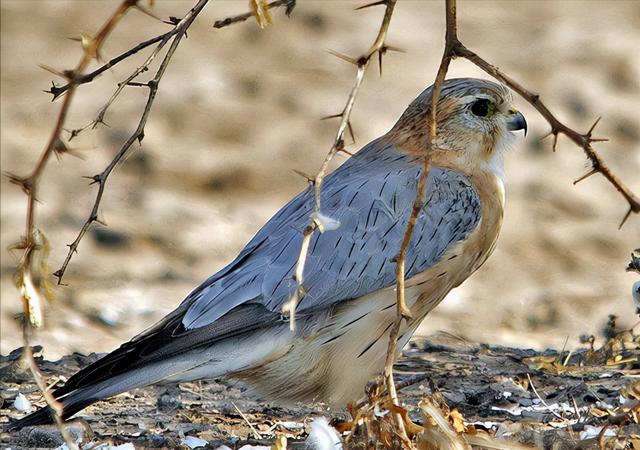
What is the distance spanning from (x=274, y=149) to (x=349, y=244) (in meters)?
5.01

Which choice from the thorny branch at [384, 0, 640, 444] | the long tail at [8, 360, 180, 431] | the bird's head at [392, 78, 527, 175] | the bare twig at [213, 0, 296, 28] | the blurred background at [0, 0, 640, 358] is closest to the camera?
the thorny branch at [384, 0, 640, 444]

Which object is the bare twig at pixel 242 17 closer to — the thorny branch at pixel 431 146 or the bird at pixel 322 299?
the thorny branch at pixel 431 146

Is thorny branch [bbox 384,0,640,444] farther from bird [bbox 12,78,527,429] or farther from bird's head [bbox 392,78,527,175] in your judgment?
bird's head [bbox 392,78,527,175]

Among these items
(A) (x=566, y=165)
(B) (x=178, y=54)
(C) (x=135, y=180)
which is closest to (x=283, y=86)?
(B) (x=178, y=54)

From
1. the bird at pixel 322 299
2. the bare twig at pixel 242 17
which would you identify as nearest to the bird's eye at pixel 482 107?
the bird at pixel 322 299

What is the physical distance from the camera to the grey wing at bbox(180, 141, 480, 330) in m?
4.56

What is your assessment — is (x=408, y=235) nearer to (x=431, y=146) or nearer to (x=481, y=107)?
(x=431, y=146)

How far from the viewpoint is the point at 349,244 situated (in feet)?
15.4

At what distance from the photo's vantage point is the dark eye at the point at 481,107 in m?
5.15

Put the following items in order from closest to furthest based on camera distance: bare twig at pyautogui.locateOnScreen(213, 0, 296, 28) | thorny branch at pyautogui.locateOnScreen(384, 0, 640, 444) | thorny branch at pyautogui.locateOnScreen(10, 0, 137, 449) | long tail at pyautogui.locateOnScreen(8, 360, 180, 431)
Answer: thorny branch at pyautogui.locateOnScreen(10, 0, 137, 449), thorny branch at pyautogui.locateOnScreen(384, 0, 640, 444), bare twig at pyautogui.locateOnScreen(213, 0, 296, 28), long tail at pyautogui.locateOnScreen(8, 360, 180, 431)

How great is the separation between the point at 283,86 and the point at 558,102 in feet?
7.45

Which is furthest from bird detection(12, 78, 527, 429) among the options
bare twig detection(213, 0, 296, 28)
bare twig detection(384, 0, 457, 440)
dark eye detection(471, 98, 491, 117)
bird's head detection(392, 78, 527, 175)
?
bare twig detection(384, 0, 457, 440)

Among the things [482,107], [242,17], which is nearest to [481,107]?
[482,107]

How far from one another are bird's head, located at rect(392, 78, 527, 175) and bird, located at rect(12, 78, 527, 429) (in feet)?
0.71
